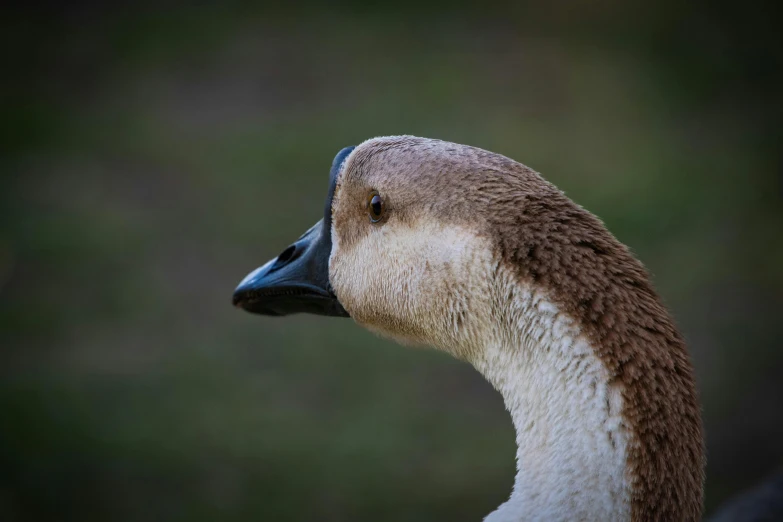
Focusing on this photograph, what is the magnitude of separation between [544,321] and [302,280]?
1.00 meters

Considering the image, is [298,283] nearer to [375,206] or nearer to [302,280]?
[302,280]

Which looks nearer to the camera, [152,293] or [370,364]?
[370,364]

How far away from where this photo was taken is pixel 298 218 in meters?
7.49

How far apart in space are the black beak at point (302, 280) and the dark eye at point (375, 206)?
21 cm

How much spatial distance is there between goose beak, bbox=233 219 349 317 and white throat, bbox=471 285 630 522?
0.79 meters

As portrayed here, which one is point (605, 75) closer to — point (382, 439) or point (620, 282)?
point (382, 439)

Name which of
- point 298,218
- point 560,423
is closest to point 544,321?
→ point 560,423

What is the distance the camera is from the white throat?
1812 millimetres

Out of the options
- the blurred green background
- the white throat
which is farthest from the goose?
the blurred green background

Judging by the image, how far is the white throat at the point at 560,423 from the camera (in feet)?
5.95

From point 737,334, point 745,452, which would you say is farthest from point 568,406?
A: point 737,334

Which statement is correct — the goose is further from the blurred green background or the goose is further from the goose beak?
the blurred green background

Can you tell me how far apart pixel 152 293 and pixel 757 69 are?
27.7 ft

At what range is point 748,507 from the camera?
3.23 meters
